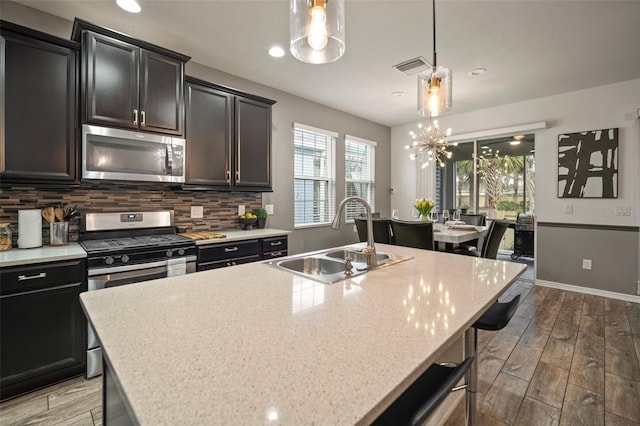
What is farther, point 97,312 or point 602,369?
point 602,369

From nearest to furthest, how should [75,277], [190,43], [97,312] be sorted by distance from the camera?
[97,312]
[75,277]
[190,43]

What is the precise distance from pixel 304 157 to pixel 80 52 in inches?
103

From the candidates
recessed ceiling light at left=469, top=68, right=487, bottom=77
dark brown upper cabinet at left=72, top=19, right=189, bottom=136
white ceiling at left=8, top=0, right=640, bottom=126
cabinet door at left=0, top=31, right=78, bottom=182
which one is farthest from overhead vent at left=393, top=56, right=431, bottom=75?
cabinet door at left=0, top=31, right=78, bottom=182

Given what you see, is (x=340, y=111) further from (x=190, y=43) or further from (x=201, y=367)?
(x=201, y=367)

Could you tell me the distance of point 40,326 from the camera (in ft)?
6.16

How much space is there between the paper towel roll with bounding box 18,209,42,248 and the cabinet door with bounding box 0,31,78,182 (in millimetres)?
257

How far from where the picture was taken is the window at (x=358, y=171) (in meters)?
5.03

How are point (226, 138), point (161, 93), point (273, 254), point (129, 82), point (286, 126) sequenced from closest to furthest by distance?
point (129, 82), point (161, 93), point (226, 138), point (273, 254), point (286, 126)

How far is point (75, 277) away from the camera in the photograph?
78.2 inches

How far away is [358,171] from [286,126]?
1.76 m

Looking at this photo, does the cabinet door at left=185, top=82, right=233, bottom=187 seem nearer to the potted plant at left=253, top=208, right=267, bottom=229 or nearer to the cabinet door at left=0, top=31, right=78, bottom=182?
the potted plant at left=253, top=208, right=267, bottom=229

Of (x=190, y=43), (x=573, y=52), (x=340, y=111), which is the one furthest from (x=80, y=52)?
(x=573, y=52)

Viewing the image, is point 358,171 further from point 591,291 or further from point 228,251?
point 591,291

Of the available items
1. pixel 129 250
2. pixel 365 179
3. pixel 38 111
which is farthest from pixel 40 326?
pixel 365 179
